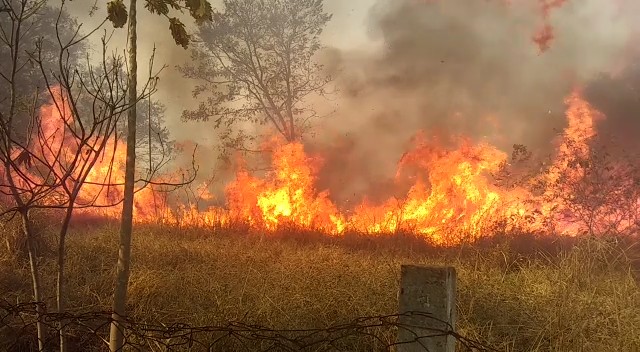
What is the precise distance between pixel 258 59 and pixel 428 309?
1815 cm

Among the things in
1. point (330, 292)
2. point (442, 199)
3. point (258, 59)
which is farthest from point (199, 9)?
point (258, 59)

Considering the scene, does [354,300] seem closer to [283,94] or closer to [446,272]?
[446,272]

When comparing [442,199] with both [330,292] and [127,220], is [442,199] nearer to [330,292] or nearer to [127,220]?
[330,292]

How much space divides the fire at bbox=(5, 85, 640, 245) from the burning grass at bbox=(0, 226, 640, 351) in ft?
12.0

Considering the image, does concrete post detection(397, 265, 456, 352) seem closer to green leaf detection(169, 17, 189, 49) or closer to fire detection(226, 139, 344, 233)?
green leaf detection(169, 17, 189, 49)

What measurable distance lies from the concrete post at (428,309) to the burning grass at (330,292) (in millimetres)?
2727

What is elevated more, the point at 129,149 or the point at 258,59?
the point at 258,59

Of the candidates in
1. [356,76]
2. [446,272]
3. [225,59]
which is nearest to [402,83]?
[356,76]

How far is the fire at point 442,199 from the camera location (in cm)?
1152

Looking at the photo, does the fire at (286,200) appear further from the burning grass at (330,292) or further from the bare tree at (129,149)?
the bare tree at (129,149)

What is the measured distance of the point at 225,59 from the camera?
63.6ft

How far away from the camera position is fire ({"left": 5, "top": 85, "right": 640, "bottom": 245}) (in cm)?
1152

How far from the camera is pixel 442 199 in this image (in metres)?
13.0

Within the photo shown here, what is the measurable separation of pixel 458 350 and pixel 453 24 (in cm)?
1649
